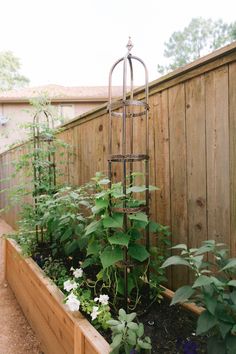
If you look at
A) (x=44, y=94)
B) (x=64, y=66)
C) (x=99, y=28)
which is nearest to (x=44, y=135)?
(x=44, y=94)

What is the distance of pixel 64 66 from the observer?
19.5 m

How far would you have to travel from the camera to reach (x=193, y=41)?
1733 centimetres

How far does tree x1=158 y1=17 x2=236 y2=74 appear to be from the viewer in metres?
16.5

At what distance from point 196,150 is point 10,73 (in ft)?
68.4

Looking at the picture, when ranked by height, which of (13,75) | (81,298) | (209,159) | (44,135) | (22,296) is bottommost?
(22,296)

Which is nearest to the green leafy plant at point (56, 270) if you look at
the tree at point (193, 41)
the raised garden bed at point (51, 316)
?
the raised garden bed at point (51, 316)

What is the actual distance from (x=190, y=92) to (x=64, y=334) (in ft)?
5.09

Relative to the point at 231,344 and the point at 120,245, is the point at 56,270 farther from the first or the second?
the point at 231,344

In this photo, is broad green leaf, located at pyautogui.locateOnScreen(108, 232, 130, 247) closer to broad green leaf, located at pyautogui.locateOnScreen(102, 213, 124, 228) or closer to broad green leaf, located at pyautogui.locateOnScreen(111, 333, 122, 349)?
broad green leaf, located at pyautogui.locateOnScreen(102, 213, 124, 228)

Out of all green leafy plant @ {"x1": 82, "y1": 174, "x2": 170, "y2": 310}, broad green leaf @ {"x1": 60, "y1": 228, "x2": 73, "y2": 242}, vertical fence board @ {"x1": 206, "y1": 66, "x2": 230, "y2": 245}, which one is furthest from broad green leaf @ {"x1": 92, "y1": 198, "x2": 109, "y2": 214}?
broad green leaf @ {"x1": 60, "y1": 228, "x2": 73, "y2": 242}

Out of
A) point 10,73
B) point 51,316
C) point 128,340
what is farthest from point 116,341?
point 10,73

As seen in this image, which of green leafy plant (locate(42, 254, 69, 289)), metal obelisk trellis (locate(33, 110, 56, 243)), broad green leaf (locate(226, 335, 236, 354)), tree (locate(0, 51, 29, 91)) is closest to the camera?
broad green leaf (locate(226, 335, 236, 354))

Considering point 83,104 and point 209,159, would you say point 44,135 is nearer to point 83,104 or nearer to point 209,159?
point 209,159

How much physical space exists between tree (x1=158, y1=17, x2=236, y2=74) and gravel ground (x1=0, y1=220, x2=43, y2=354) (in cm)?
1530
